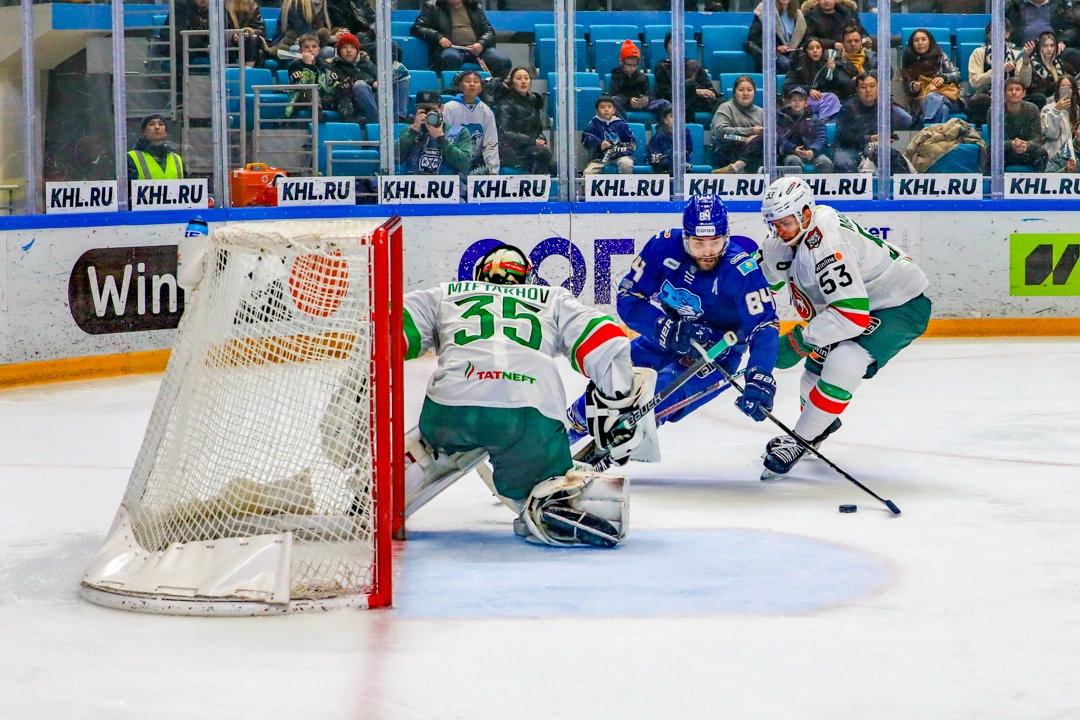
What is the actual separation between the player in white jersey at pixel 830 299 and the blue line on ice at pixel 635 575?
42.3 inches

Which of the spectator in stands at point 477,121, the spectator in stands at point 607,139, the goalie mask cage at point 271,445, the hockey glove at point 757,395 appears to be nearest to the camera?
the goalie mask cage at point 271,445

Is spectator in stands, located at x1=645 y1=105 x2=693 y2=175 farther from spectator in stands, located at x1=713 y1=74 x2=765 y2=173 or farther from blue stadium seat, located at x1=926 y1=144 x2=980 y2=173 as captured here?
blue stadium seat, located at x1=926 y1=144 x2=980 y2=173

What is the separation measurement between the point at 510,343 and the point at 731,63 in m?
5.01

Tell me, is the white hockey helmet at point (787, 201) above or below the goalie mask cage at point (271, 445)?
above

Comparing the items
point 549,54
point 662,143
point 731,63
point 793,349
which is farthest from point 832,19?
point 793,349

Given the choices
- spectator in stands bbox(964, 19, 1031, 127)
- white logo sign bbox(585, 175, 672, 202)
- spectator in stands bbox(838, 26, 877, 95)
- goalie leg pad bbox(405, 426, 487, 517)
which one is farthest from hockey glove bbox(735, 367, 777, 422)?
spectator in stands bbox(964, 19, 1031, 127)

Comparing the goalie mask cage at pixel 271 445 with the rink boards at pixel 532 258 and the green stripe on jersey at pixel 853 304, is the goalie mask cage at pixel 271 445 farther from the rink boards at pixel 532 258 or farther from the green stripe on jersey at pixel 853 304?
the rink boards at pixel 532 258

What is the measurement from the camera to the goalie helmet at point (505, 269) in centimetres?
390

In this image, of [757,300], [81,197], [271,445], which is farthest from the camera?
[81,197]

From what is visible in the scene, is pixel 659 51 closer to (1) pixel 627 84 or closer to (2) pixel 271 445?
(1) pixel 627 84

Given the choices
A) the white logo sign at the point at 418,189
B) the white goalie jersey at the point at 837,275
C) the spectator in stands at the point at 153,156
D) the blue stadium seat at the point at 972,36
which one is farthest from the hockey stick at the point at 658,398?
the blue stadium seat at the point at 972,36

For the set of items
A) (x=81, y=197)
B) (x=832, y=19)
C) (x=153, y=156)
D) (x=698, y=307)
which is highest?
(x=832, y=19)

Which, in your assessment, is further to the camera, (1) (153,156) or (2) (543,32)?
(2) (543,32)

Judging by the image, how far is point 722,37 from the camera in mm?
8273
